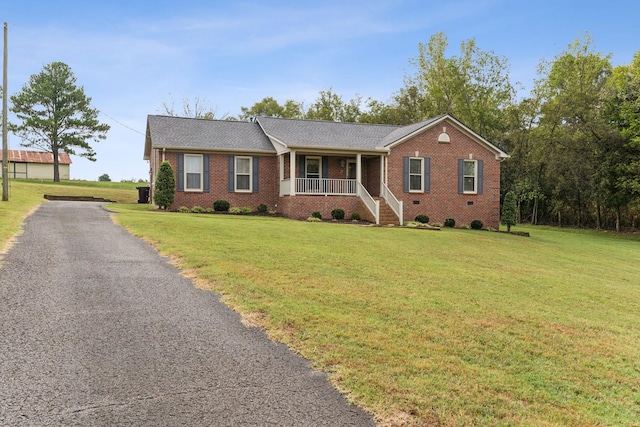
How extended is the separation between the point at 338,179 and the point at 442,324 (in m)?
17.2

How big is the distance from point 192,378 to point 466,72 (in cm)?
4166

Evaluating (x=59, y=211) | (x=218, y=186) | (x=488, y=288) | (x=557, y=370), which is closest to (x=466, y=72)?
(x=218, y=186)

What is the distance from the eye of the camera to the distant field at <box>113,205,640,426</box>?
3961 mm

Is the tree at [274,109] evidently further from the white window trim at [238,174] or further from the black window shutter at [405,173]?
the black window shutter at [405,173]

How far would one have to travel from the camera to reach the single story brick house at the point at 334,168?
22.5 m

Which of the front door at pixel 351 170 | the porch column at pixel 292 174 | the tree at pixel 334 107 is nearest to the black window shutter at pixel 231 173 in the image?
the porch column at pixel 292 174

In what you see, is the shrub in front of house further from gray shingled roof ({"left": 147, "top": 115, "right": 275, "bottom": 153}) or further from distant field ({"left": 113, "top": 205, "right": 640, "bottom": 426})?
distant field ({"left": 113, "top": 205, "right": 640, "bottom": 426})

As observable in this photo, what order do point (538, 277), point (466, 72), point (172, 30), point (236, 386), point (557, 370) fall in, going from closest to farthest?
point (236, 386)
point (557, 370)
point (538, 277)
point (172, 30)
point (466, 72)

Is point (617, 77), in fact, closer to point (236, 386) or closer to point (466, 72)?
point (466, 72)

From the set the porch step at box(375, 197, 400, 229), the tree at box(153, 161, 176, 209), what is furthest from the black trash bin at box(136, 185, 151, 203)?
the porch step at box(375, 197, 400, 229)

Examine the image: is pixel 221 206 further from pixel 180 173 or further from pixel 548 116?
pixel 548 116

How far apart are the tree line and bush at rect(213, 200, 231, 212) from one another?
21406 millimetres

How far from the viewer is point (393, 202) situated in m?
22.7

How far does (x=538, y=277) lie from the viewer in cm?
1030
